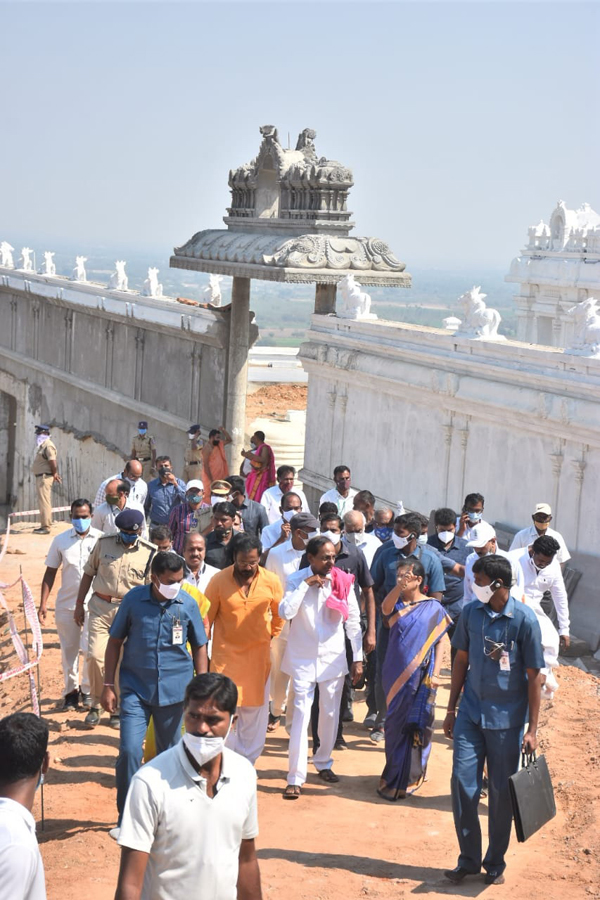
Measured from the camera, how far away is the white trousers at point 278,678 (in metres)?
9.57

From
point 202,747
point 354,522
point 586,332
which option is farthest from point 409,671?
point 586,332

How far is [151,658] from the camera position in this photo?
285 inches

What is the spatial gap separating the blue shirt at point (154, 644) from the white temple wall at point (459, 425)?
643cm

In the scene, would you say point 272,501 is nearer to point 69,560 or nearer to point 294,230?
point 69,560

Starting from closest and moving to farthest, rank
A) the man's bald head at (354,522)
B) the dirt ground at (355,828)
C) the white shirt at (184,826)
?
1. the white shirt at (184,826)
2. the dirt ground at (355,828)
3. the man's bald head at (354,522)

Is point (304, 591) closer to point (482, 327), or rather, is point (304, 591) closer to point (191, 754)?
point (191, 754)

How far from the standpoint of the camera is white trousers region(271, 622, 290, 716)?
9570 mm

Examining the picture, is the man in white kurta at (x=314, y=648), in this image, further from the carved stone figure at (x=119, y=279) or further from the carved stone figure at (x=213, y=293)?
the carved stone figure at (x=213, y=293)

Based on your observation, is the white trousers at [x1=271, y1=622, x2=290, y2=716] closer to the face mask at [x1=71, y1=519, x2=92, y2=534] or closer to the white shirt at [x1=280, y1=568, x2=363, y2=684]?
the white shirt at [x1=280, y1=568, x2=363, y2=684]

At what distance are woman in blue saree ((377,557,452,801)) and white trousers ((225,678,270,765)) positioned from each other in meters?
0.83

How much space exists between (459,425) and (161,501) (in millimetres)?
3787

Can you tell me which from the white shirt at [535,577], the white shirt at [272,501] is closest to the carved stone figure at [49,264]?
the white shirt at [272,501]

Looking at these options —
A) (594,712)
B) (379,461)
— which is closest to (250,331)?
(379,461)

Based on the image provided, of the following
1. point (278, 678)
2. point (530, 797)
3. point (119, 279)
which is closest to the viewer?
point (530, 797)
